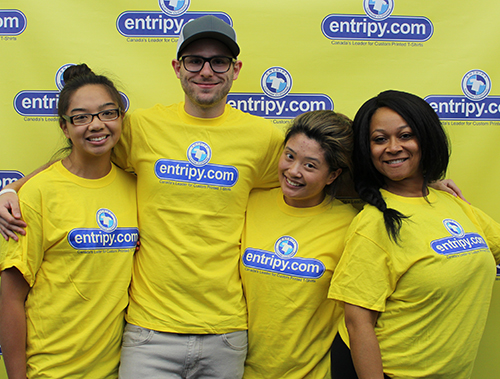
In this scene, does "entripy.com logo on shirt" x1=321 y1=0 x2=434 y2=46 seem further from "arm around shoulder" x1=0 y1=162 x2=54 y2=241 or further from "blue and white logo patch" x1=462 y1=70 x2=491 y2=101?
"arm around shoulder" x1=0 y1=162 x2=54 y2=241

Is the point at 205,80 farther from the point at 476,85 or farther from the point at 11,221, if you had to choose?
the point at 476,85

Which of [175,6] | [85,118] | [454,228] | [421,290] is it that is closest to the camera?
[421,290]

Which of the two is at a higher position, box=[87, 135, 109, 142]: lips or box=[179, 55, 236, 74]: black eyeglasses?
box=[179, 55, 236, 74]: black eyeglasses

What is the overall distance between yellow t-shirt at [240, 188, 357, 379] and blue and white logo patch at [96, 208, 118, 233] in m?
0.61

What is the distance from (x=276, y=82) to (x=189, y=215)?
3.44 feet

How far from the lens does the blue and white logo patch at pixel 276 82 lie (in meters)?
2.14

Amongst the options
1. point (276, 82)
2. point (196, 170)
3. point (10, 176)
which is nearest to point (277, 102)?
point (276, 82)

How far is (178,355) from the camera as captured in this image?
155 centimetres

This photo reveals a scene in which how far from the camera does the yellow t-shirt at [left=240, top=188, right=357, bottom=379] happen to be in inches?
61.6

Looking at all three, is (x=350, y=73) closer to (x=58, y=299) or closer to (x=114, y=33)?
(x=114, y=33)

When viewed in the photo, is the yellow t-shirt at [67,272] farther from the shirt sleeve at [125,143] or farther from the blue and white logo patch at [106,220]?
the shirt sleeve at [125,143]

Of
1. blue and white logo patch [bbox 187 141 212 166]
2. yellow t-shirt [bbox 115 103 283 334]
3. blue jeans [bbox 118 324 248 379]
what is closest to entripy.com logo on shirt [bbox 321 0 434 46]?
yellow t-shirt [bbox 115 103 283 334]

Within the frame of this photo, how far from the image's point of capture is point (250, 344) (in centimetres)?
166

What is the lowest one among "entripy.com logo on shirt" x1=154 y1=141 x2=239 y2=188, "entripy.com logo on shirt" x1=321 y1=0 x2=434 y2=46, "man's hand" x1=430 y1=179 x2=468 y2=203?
"man's hand" x1=430 y1=179 x2=468 y2=203
